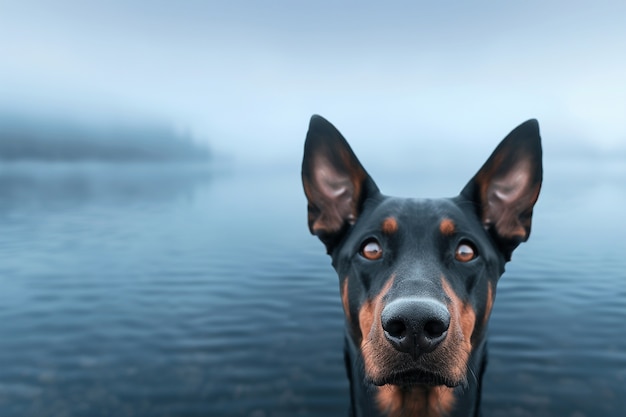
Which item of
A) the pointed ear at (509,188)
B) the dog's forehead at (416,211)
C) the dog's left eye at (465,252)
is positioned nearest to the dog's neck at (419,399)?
the dog's left eye at (465,252)

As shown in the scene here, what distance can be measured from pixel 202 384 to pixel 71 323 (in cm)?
606

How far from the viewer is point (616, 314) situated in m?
13.4

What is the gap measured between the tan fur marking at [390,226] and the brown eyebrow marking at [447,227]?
450mm

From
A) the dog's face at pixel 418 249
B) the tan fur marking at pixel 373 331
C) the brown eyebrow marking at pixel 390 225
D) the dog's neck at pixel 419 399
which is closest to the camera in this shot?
the dog's face at pixel 418 249

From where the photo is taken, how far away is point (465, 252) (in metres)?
4.18

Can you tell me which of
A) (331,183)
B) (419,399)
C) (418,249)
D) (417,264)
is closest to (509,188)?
(418,249)

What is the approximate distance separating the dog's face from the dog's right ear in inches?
0.5

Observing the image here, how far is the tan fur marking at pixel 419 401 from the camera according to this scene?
4.07 m

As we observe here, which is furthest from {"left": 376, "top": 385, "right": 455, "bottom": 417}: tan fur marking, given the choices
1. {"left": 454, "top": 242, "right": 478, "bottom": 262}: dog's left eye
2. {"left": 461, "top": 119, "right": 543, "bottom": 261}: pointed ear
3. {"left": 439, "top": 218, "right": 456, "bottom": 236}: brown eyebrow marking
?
{"left": 461, "top": 119, "right": 543, "bottom": 261}: pointed ear

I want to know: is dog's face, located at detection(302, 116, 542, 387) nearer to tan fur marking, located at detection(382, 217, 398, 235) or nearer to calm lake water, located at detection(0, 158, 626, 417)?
tan fur marking, located at detection(382, 217, 398, 235)

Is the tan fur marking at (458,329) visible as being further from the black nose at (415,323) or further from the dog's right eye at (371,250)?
the dog's right eye at (371,250)

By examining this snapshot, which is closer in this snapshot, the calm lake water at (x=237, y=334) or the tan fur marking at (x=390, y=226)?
the tan fur marking at (x=390, y=226)

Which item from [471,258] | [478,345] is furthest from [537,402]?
[471,258]

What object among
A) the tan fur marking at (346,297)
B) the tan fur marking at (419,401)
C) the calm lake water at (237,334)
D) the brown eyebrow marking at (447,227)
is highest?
the brown eyebrow marking at (447,227)
